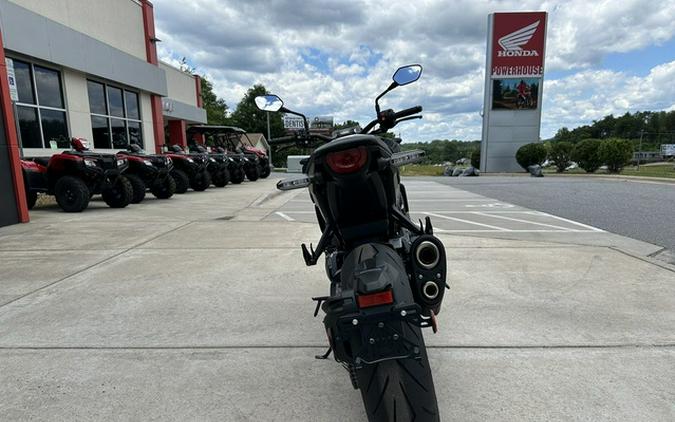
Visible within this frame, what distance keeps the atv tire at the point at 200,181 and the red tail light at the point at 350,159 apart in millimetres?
11469

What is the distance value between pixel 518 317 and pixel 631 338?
0.68 meters

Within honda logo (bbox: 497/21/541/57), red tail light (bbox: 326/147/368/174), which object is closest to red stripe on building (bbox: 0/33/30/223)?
red tail light (bbox: 326/147/368/174)

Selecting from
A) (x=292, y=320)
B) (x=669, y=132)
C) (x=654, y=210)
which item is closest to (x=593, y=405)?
(x=292, y=320)

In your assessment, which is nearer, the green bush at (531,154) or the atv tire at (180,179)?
the atv tire at (180,179)

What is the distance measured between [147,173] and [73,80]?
17.1ft

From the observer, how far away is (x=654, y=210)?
7949 millimetres

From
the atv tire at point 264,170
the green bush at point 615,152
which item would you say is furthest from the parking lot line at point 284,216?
the green bush at point 615,152

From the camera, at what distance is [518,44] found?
27.8 metres

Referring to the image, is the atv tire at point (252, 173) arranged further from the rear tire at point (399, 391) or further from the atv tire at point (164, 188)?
the rear tire at point (399, 391)

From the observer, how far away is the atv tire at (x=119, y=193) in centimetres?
867

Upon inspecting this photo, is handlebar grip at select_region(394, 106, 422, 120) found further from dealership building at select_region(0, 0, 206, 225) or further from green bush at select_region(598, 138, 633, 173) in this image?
green bush at select_region(598, 138, 633, 173)

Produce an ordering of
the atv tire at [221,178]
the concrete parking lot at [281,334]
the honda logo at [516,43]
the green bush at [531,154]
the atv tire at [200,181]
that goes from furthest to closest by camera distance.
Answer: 1. the honda logo at [516,43]
2. the green bush at [531,154]
3. the atv tire at [221,178]
4. the atv tire at [200,181]
5. the concrete parking lot at [281,334]

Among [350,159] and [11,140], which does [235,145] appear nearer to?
[11,140]

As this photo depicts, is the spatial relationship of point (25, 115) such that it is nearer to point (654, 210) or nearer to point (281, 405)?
point (281, 405)
